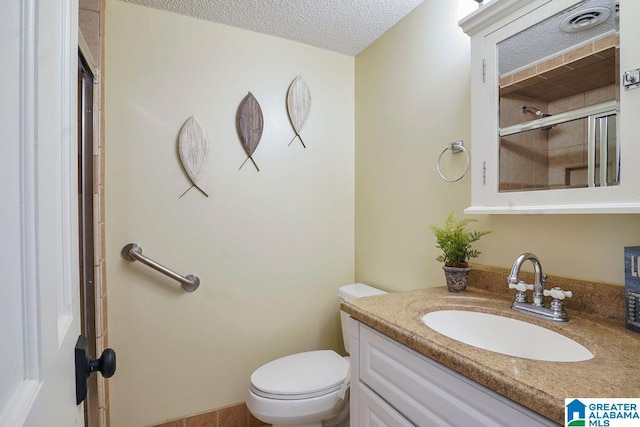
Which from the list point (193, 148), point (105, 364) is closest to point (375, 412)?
point (105, 364)

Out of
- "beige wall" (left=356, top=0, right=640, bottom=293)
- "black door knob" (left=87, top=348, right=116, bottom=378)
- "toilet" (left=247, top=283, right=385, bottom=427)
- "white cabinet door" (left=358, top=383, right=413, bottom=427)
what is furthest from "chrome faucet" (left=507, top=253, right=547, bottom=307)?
"black door knob" (left=87, top=348, right=116, bottom=378)

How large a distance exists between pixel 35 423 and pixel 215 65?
173 centimetres

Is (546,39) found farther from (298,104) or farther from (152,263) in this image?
(152,263)

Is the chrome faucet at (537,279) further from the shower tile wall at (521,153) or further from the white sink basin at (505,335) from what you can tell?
the shower tile wall at (521,153)

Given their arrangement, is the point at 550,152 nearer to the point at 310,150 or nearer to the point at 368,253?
the point at 368,253

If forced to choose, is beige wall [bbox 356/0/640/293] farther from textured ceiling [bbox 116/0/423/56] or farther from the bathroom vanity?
the bathroom vanity

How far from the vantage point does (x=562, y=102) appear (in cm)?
96

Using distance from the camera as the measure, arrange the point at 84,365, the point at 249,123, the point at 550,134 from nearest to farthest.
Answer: the point at 84,365
the point at 550,134
the point at 249,123

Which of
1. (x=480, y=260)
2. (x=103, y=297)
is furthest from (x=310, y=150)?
(x=103, y=297)

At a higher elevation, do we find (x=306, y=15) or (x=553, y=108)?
(x=306, y=15)

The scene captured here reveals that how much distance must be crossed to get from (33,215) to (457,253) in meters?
1.21

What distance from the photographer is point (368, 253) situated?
6.26 feet

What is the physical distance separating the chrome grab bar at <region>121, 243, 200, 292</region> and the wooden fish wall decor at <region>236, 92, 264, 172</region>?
0.68 m

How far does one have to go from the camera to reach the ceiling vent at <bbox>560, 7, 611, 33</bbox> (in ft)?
2.79
